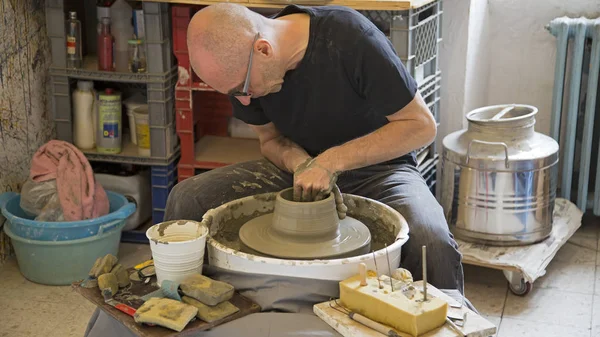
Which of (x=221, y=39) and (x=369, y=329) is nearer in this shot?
(x=369, y=329)

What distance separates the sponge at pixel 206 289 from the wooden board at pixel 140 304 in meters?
0.05

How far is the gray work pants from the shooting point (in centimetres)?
236

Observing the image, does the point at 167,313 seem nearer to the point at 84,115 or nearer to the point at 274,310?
the point at 274,310

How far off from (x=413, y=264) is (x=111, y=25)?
2.00 metres

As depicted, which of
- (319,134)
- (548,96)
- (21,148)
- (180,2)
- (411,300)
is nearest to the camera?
(411,300)

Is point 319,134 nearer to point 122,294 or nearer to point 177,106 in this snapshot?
point 122,294

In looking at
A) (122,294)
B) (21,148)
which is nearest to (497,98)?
(21,148)

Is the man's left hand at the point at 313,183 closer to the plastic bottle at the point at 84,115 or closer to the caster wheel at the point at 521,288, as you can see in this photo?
the caster wheel at the point at 521,288

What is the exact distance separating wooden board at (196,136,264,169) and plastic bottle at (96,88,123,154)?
0.38 m

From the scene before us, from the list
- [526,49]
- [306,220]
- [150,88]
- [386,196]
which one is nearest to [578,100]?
[526,49]

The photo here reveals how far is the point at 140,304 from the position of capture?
2070 millimetres

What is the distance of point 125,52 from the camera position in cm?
368

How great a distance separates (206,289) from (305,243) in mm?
323

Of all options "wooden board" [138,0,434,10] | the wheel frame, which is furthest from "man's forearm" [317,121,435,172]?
the wheel frame
